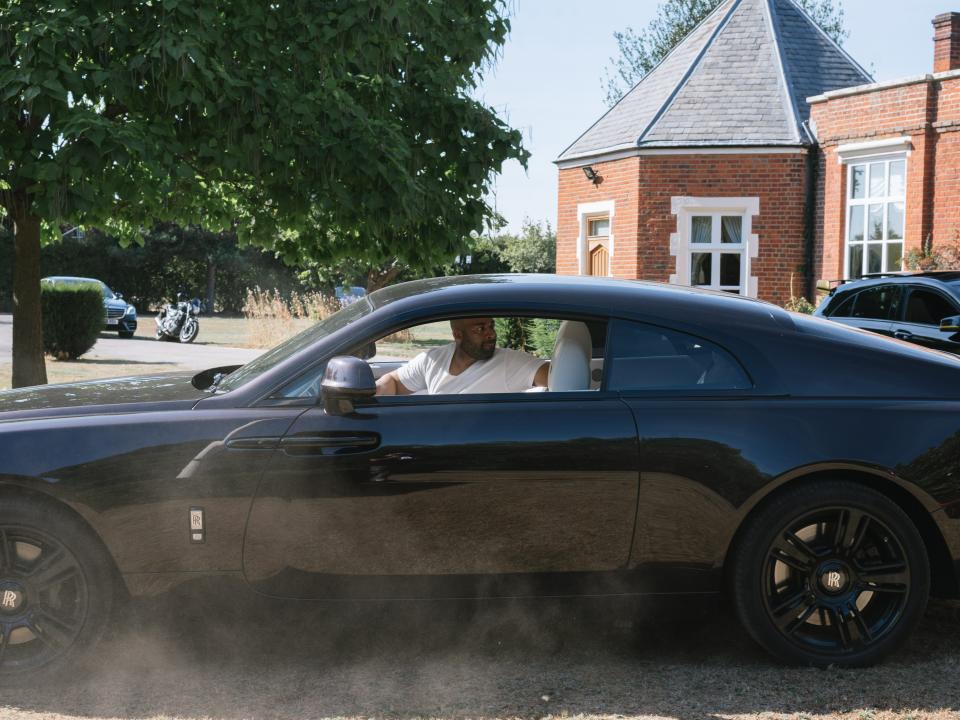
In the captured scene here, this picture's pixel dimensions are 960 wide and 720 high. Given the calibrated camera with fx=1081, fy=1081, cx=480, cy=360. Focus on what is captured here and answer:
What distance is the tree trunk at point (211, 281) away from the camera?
148 feet

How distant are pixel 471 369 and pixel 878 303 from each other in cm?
897

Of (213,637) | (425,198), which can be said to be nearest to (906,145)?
(425,198)

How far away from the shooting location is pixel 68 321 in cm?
1984

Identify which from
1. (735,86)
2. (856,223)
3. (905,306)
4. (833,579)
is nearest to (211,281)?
(735,86)

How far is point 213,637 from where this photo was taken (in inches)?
173

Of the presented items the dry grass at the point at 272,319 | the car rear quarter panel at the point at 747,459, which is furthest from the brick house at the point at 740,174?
the car rear quarter panel at the point at 747,459

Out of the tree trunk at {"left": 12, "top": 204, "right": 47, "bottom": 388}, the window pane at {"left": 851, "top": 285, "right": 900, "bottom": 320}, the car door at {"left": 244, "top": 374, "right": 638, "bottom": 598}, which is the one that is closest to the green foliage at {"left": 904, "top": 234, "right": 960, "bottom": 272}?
the window pane at {"left": 851, "top": 285, "right": 900, "bottom": 320}

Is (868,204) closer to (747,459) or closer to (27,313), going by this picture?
(27,313)

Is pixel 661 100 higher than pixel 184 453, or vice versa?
pixel 661 100

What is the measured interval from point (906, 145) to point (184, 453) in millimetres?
17078

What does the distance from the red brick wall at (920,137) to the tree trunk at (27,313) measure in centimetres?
1414

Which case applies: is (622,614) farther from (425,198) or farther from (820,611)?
(425,198)

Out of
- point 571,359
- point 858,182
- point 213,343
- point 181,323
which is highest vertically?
point 858,182

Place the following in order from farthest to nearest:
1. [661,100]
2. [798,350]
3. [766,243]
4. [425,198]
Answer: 1. [661,100]
2. [766,243]
3. [425,198]
4. [798,350]
